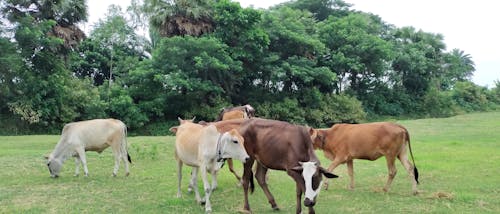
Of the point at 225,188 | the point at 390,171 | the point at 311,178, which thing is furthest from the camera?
the point at 225,188

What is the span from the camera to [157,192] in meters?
9.85

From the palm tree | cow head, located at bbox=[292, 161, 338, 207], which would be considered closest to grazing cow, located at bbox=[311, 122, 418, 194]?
cow head, located at bbox=[292, 161, 338, 207]

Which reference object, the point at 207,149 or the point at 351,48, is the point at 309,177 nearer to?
the point at 207,149

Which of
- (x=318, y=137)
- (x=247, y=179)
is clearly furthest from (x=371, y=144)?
(x=247, y=179)

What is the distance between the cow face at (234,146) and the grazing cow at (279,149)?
1.35 ft

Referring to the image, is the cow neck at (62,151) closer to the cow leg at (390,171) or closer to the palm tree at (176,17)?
the cow leg at (390,171)

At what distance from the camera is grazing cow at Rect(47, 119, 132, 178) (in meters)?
11.5

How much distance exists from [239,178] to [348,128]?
9.00ft

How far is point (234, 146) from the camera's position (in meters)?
8.02

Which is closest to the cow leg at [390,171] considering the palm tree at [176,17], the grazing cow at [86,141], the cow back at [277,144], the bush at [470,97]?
the cow back at [277,144]

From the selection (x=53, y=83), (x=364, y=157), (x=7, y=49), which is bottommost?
Answer: (x=364, y=157)

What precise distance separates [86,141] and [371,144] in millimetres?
6895

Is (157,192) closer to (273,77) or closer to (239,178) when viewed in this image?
(239,178)

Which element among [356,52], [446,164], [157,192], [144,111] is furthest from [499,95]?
[157,192]
